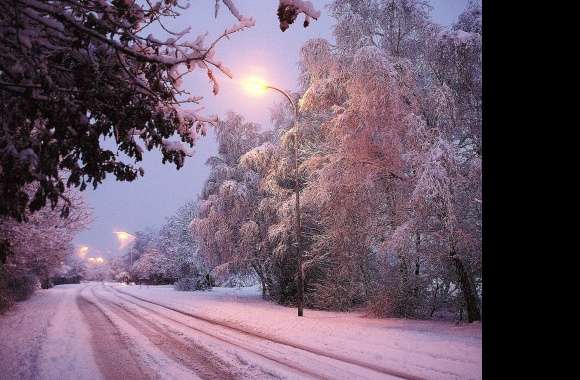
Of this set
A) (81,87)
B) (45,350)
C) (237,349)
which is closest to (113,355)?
(45,350)

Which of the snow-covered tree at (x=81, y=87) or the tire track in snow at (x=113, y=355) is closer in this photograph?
the snow-covered tree at (x=81, y=87)

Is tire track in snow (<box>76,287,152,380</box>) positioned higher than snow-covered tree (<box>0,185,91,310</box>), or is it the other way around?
snow-covered tree (<box>0,185,91,310</box>)

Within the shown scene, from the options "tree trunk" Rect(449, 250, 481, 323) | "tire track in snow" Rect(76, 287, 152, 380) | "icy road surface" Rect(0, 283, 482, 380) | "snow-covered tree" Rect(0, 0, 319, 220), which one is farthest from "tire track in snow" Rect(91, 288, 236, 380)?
"tree trunk" Rect(449, 250, 481, 323)

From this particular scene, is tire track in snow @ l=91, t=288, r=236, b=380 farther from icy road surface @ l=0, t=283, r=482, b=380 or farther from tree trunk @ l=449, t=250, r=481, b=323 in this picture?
tree trunk @ l=449, t=250, r=481, b=323

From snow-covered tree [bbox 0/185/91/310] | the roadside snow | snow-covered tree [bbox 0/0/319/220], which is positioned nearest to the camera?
snow-covered tree [bbox 0/0/319/220]

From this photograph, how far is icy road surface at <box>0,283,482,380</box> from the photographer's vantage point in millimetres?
7055

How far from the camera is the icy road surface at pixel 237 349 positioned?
7055 mm

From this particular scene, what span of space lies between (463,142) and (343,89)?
4943 millimetres

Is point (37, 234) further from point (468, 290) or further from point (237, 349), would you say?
point (468, 290)

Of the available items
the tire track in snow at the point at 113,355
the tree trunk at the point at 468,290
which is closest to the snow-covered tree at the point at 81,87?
the tire track in snow at the point at 113,355

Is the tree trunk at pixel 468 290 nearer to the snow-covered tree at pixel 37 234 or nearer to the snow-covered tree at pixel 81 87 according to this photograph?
the snow-covered tree at pixel 81 87
